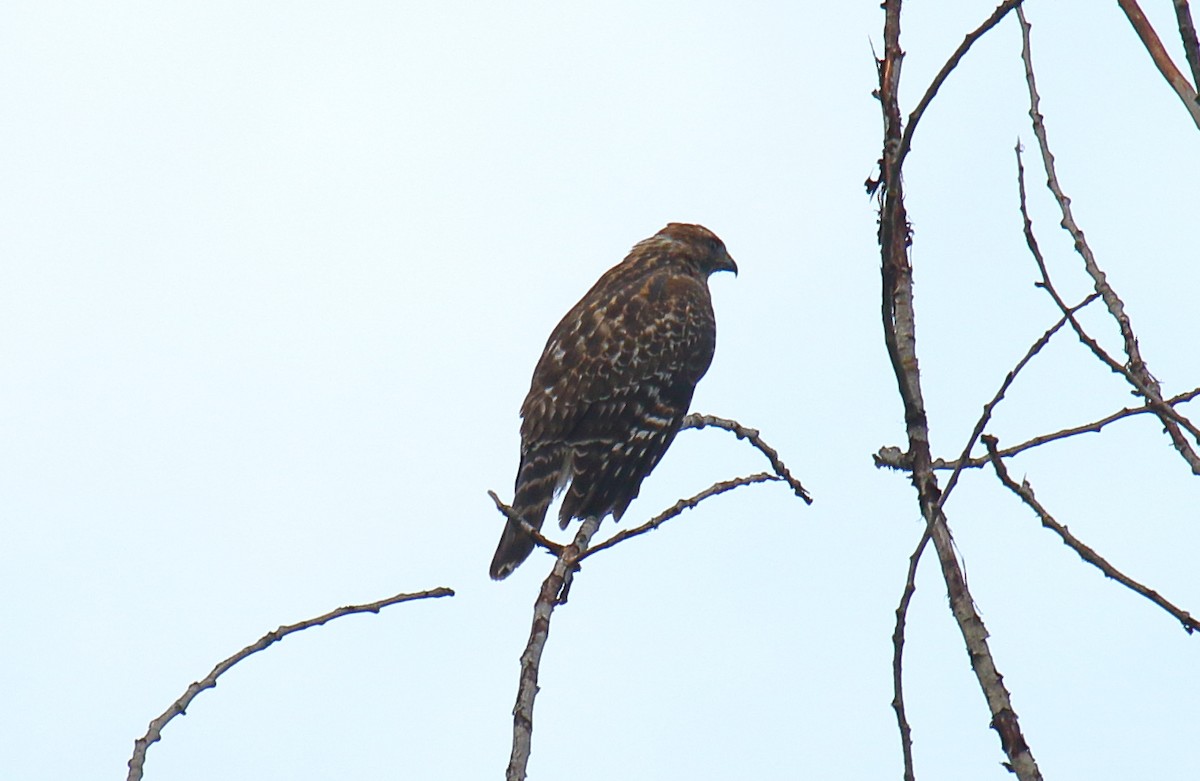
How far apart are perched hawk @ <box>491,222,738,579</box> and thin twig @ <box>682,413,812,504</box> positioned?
189cm

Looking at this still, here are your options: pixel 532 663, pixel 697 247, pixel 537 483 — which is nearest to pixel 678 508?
pixel 532 663

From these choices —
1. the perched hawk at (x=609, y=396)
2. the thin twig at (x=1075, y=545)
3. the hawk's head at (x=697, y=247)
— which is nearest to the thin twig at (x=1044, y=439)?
the thin twig at (x=1075, y=545)

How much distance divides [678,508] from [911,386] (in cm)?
82

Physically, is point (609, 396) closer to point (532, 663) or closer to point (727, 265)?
point (727, 265)

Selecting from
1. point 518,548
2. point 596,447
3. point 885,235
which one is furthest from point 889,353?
point 596,447

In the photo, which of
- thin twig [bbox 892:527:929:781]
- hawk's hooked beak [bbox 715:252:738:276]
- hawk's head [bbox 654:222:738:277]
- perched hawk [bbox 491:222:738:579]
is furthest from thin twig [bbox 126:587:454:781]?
hawk's hooked beak [bbox 715:252:738:276]

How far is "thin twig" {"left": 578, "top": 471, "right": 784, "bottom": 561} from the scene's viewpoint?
3.50m

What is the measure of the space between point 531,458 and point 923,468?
5.45m

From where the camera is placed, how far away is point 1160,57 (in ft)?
10.0

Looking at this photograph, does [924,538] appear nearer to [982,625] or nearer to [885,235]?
[982,625]

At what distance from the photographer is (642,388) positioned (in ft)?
28.3

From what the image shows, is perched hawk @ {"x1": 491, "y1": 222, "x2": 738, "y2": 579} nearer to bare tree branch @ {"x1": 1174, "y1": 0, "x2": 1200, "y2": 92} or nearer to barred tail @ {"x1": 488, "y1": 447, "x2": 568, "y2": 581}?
barred tail @ {"x1": 488, "y1": 447, "x2": 568, "y2": 581}

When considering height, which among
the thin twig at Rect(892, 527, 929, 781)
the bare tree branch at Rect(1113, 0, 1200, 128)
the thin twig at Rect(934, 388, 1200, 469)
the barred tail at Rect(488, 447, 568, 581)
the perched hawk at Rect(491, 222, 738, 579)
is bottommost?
the thin twig at Rect(892, 527, 929, 781)

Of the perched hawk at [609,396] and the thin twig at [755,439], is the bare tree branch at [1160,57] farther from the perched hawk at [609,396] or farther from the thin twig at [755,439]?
the perched hawk at [609,396]
